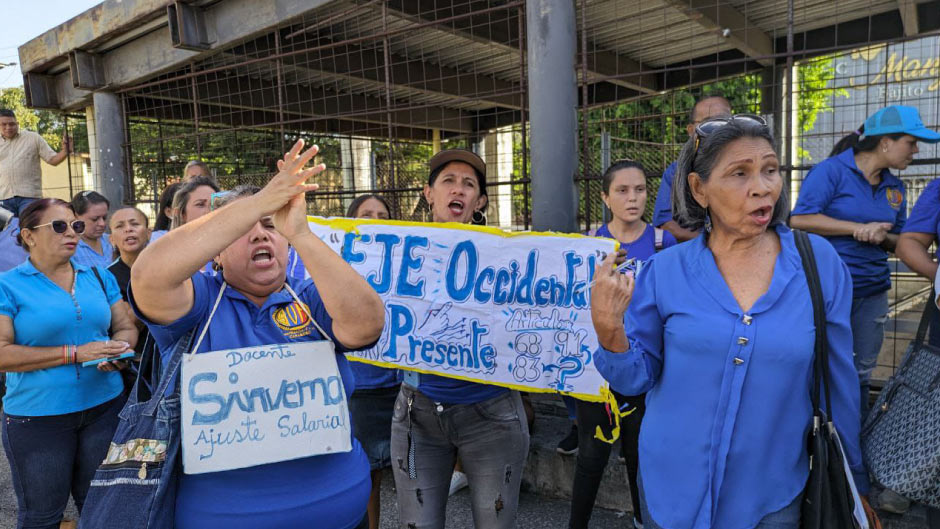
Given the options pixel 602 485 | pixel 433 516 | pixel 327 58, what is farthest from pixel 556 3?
pixel 327 58

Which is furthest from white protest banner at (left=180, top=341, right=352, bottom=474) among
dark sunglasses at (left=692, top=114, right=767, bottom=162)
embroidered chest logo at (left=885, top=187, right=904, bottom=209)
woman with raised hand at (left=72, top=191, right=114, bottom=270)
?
woman with raised hand at (left=72, top=191, right=114, bottom=270)

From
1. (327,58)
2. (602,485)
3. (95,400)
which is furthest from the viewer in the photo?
(327,58)

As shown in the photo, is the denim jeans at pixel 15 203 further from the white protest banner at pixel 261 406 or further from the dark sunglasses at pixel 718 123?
the dark sunglasses at pixel 718 123

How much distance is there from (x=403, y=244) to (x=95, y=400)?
1.86 m

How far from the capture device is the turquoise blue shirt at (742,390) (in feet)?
6.03

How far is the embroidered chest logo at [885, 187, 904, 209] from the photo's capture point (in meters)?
4.03

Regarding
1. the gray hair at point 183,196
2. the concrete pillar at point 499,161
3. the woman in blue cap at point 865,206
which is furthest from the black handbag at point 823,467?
the concrete pillar at point 499,161

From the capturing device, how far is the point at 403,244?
373cm

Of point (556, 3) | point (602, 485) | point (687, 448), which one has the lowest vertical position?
point (602, 485)

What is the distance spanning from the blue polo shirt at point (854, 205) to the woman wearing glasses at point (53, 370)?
13.5ft

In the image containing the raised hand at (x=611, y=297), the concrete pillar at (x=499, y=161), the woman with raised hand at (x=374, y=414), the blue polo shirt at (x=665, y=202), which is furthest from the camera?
the concrete pillar at (x=499, y=161)

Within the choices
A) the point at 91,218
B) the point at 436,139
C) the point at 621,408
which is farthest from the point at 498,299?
the point at 436,139

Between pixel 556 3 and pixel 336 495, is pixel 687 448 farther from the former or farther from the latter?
pixel 556 3

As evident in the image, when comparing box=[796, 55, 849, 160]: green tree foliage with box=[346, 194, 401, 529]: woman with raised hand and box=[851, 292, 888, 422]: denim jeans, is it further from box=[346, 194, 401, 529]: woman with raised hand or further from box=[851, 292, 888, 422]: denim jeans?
box=[346, 194, 401, 529]: woman with raised hand
